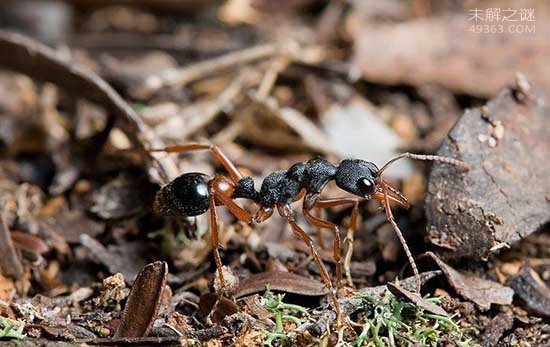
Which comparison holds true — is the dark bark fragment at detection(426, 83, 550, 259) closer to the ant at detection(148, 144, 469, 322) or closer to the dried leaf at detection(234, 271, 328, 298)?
the ant at detection(148, 144, 469, 322)

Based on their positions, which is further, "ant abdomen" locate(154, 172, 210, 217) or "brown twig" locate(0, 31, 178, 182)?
"brown twig" locate(0, 31, 178, 182)

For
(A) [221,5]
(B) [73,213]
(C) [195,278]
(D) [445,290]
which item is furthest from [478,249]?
(A) [221,5]

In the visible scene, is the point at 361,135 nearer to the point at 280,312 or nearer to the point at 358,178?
the point at 358,178

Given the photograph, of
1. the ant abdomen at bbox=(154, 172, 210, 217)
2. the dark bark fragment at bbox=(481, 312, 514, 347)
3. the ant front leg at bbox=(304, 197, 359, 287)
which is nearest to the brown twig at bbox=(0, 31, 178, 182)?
the ant abdomen at bbox=(154, 172, 210, 217)

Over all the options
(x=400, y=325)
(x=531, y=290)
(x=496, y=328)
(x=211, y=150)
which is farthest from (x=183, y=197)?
(x=531, y=290)

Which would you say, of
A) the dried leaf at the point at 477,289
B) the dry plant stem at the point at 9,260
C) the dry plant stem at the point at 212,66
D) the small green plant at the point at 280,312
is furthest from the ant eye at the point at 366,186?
the dry plant stem at the point at 212,66

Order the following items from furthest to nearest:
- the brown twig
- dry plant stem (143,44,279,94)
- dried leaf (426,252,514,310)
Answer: dry plant stem (143,44,279,94) → the brown twig → dried leaf (426,252,514,310)

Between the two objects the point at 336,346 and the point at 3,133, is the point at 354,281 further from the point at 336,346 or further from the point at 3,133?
the point at 3,133
